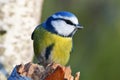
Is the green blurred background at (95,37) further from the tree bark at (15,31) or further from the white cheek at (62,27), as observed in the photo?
the white cheek at (62,27)

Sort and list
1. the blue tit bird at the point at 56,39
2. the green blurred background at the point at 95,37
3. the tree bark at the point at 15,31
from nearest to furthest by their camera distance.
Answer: the blue tit bird at the point at 56,39
the tree bark at the point at 15,31
the green blurred background at the point at 95,37

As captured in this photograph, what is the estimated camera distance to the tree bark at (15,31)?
3.24 metres

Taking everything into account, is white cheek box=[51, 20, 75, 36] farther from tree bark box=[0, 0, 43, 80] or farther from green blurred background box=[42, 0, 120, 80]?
green blurred background box=[42, 0, 120, 80]

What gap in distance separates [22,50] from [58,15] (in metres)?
0.71

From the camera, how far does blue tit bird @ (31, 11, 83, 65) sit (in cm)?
262

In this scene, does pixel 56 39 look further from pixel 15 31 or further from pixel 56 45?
pixel 15 31

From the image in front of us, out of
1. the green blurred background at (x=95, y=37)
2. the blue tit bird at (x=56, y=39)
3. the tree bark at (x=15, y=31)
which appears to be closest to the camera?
the blue tit bird at (x=56, y=39)

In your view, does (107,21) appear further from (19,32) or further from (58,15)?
(58,15)

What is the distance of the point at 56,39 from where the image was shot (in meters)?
2.67

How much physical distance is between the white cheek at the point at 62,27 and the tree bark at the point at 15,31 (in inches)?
22.6

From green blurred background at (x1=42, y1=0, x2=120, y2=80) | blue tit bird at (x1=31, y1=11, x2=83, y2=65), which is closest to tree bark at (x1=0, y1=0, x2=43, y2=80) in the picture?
blue tit bird at (x1=31, y1=11, x2=83, y2=65)

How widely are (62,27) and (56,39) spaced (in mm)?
56

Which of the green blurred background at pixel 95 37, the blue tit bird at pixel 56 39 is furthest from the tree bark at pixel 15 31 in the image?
the green blurred background at pixel 95 37

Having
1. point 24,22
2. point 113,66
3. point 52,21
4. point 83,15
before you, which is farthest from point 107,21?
point 52,21
